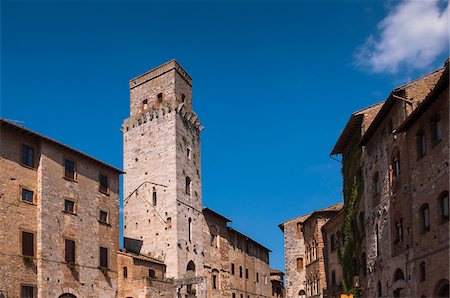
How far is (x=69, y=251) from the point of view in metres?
33.5

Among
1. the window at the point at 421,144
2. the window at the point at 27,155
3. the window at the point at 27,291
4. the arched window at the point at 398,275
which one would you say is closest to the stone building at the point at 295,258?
the arched window at the point at 398,275

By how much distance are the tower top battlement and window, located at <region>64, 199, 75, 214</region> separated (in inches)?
833

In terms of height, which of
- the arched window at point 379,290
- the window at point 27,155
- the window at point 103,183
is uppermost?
the window at point 27,155

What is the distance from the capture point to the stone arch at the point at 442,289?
61.3 ft

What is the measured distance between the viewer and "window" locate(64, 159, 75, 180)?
34438mm

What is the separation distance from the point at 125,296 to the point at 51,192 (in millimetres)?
9982

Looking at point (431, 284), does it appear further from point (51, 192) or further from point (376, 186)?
point (51, 192)

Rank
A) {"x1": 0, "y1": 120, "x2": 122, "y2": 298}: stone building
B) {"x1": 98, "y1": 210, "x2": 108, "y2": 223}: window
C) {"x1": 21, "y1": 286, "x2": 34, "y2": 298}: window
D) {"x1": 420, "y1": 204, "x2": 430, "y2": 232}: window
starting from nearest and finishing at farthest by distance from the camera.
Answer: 1. {"x1": 420, "y1": 204, "x2": 430, "y2": 232}: window
2. {"x1": 21, "y1": 286, "x2": 34, "y2": 298}: window
3. {"x1": 0, "y1": 120, "x2": 122, "y2": 298}: stone building
4. {"x1": 98, "y1": 210, "x2": 108, "y2": 223}: window

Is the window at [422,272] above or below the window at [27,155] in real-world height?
below

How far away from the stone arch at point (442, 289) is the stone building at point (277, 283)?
56.4 m

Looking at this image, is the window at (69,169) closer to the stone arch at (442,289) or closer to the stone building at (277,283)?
the stone arch at (442,289)

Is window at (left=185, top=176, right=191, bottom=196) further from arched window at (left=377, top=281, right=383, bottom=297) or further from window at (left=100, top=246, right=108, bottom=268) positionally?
arched window at (left=377, top=281, right=383, bottom=297)

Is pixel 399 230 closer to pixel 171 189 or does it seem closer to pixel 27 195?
pixel 27 195

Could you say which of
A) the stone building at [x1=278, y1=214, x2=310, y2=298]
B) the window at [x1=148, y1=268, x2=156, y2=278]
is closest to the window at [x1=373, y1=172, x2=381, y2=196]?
the window at [x1=148, y1=268, x2=156, y2=278]
